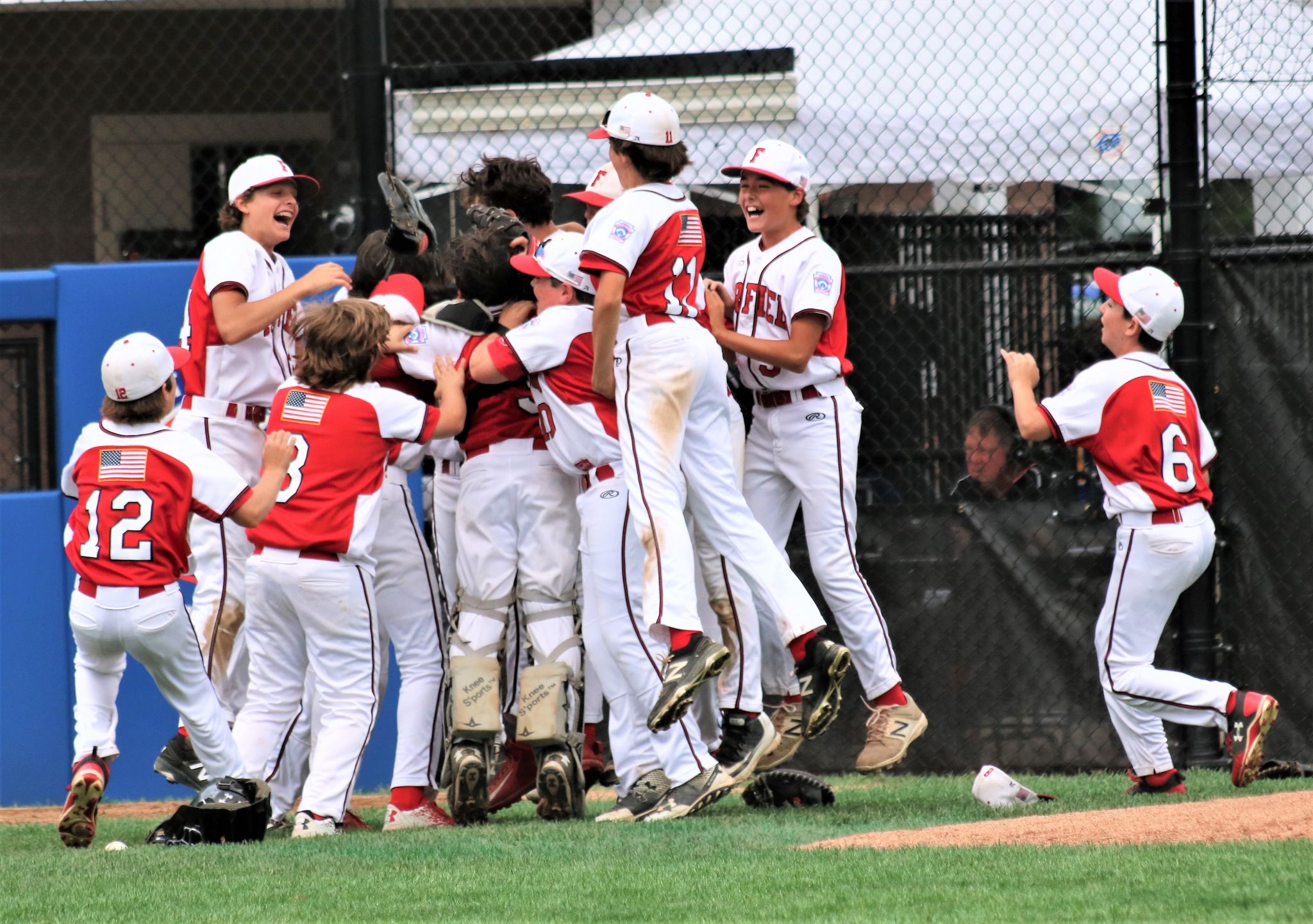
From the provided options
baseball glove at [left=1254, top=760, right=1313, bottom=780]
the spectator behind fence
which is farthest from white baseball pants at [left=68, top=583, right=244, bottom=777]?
baseball glove at [left=1254, top=760, right=1313, bottom=780]

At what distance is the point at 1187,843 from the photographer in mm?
4078

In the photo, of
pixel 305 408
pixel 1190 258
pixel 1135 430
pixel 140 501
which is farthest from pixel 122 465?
pixel 1190 258

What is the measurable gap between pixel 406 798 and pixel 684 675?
1.20 metres

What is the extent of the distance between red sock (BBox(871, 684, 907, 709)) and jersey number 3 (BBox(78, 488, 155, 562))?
7.80 ft

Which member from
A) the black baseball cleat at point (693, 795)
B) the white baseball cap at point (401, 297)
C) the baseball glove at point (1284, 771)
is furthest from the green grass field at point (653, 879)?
the baseball glove at point (1284, 771)

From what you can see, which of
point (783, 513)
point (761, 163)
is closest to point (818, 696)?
point (783, 513)

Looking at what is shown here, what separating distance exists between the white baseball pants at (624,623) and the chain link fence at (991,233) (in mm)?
1700

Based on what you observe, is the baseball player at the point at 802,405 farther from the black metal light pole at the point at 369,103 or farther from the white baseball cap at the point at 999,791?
the black metal light pole at the point at 369,103

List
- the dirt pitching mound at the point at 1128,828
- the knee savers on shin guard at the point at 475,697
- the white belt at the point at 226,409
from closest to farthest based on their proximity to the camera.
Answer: the dirt pitching mound at the point at 1128,828, the knee savers on shin guard at the point at 475,697, the white belt at the point at 226,409

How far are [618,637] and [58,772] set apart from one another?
103 inches

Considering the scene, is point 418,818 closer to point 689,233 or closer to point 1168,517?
point 689,233

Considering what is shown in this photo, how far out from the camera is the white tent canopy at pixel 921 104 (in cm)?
662

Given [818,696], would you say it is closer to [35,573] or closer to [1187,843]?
[1187,843]

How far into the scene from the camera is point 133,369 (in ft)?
15.9
